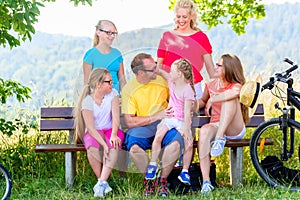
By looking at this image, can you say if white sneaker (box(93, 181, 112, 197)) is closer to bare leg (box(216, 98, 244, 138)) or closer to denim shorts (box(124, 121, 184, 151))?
denim shorts (box(124, 121, 184, 151))

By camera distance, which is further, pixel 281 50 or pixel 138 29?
pixel 281 50

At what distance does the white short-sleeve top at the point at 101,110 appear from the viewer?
4895mm

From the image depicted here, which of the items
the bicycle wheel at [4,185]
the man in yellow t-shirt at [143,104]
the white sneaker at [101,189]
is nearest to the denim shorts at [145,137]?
the man in yellow t-shirt at [143,104]

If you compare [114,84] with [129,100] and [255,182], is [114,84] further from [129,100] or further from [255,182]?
[255,182]

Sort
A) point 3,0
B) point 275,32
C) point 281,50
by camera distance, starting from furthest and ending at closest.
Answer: point 275,32, point 281,50, point 3,0

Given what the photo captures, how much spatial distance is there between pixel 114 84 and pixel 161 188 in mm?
993

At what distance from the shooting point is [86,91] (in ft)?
16.3

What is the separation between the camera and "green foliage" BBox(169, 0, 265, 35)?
8.08 m

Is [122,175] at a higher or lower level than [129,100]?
lower

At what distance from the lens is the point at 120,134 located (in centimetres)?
489

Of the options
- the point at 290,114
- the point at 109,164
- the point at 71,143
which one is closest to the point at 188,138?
the point at 109,164

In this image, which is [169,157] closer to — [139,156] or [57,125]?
[139,156]

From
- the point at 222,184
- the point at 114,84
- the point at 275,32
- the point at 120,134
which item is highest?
the point at 275,32

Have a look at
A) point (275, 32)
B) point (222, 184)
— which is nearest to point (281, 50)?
point (275, 32)
